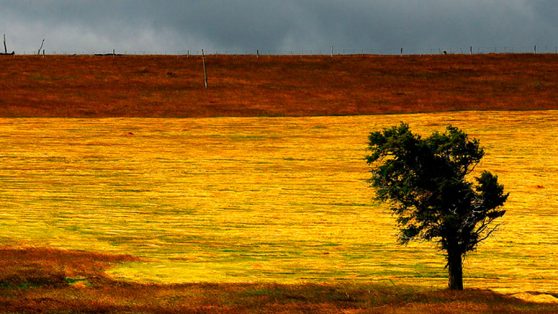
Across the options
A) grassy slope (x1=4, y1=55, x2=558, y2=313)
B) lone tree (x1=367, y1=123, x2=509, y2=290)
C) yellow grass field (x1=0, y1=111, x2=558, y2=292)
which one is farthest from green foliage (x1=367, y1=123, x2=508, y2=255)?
yellow grass field (x1=0, y1=111, x2=558, y2=292)

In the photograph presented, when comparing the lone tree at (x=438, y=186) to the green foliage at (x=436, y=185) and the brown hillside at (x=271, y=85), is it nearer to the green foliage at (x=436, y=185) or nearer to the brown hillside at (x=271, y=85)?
the green foliage at (x=436, y=185)

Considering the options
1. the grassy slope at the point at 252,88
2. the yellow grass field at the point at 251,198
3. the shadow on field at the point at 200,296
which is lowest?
the shadow on field at the point at 200,296

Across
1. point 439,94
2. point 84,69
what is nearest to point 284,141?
point 439,94

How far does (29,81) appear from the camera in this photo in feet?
266

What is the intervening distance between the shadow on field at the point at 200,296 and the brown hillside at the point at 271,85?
41.2 metres

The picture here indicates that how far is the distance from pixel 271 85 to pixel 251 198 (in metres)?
37.5

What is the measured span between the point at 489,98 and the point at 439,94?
4.49 m

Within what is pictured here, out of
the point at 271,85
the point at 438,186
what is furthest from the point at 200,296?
the point at 271,85

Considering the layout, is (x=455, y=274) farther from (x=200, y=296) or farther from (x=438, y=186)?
(x=200, y=296)

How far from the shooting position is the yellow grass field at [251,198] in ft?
110

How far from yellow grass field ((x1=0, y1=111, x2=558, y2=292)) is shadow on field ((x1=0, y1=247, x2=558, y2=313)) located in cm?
149

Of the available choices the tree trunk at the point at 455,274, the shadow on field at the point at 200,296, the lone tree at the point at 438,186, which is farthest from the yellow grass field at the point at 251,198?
the lone tree at the point at 438,186

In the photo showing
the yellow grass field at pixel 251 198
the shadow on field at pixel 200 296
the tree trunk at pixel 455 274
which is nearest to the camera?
the shadow on field at pixel 200 296

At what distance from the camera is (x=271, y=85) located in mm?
82000
